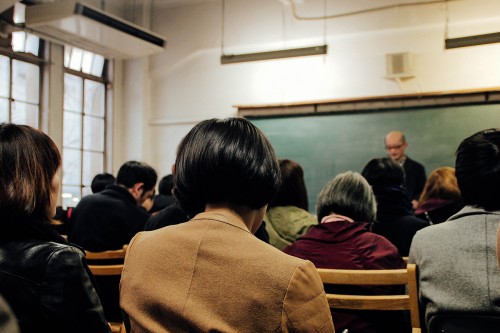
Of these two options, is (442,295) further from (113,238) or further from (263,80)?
(263,80)

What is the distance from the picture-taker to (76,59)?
693 centimetres

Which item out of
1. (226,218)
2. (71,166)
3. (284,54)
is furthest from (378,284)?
(71,166)

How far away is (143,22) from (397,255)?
6.11 metres

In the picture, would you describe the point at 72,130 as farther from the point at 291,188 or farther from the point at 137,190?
the point at 291,188

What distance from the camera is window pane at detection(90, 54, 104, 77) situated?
7.23 m

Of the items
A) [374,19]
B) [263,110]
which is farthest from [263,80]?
[374,19]

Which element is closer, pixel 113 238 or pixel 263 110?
pixel 113 238

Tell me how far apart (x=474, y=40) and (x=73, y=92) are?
4.65 meters

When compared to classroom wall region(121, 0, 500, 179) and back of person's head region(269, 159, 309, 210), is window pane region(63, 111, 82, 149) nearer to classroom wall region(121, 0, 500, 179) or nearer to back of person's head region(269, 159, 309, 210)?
classroom wall region(121, 0, 500, 179)

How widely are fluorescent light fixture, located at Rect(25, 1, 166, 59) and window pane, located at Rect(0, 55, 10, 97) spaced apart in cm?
55

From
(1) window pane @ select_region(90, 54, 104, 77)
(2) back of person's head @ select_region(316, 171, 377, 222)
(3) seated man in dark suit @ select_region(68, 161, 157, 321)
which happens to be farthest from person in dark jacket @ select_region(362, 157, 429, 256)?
(1) window pane @ select_region(90, 54, 104, 77)

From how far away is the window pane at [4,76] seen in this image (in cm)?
596

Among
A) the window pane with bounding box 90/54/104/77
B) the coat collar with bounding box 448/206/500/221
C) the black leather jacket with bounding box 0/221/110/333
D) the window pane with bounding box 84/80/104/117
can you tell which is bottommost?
the black leather jacket with bounding box 0/221/110/333

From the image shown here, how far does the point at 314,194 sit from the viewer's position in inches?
247
